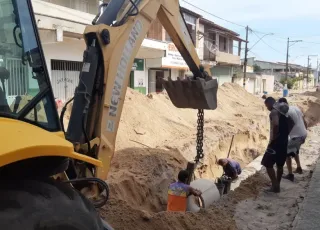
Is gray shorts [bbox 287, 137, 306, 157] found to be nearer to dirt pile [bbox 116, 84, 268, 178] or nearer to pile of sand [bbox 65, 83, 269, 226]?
pile of sand [bbox 65, 83, 269, 226]

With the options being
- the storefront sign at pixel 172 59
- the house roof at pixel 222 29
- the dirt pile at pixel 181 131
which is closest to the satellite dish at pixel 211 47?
the house roof at pixel 222 29

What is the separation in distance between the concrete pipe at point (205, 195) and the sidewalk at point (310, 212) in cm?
146

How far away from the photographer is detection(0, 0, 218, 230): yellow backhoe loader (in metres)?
1.97

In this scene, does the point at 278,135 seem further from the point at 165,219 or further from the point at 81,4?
the point at 81,4

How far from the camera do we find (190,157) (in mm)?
11492

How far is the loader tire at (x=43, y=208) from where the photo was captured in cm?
185

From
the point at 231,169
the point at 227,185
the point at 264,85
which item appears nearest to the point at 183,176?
the point at 227,185

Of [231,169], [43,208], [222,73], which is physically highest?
[222,73]

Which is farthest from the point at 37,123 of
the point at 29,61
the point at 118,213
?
the point at 118,213

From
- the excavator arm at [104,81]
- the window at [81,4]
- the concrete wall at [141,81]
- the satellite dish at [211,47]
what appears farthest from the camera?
the satellite dish at [211,47]

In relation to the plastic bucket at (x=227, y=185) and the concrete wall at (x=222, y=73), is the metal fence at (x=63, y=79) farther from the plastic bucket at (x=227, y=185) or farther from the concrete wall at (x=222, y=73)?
the concrete wall at (x=222, y=73)

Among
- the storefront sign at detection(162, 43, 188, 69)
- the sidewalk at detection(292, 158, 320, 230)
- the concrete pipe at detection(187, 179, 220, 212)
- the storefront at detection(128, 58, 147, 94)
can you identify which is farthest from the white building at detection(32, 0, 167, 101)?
the sidewalk at detection(292, 158, 320, 230)

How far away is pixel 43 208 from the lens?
6.54 feet

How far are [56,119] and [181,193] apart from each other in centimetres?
358
